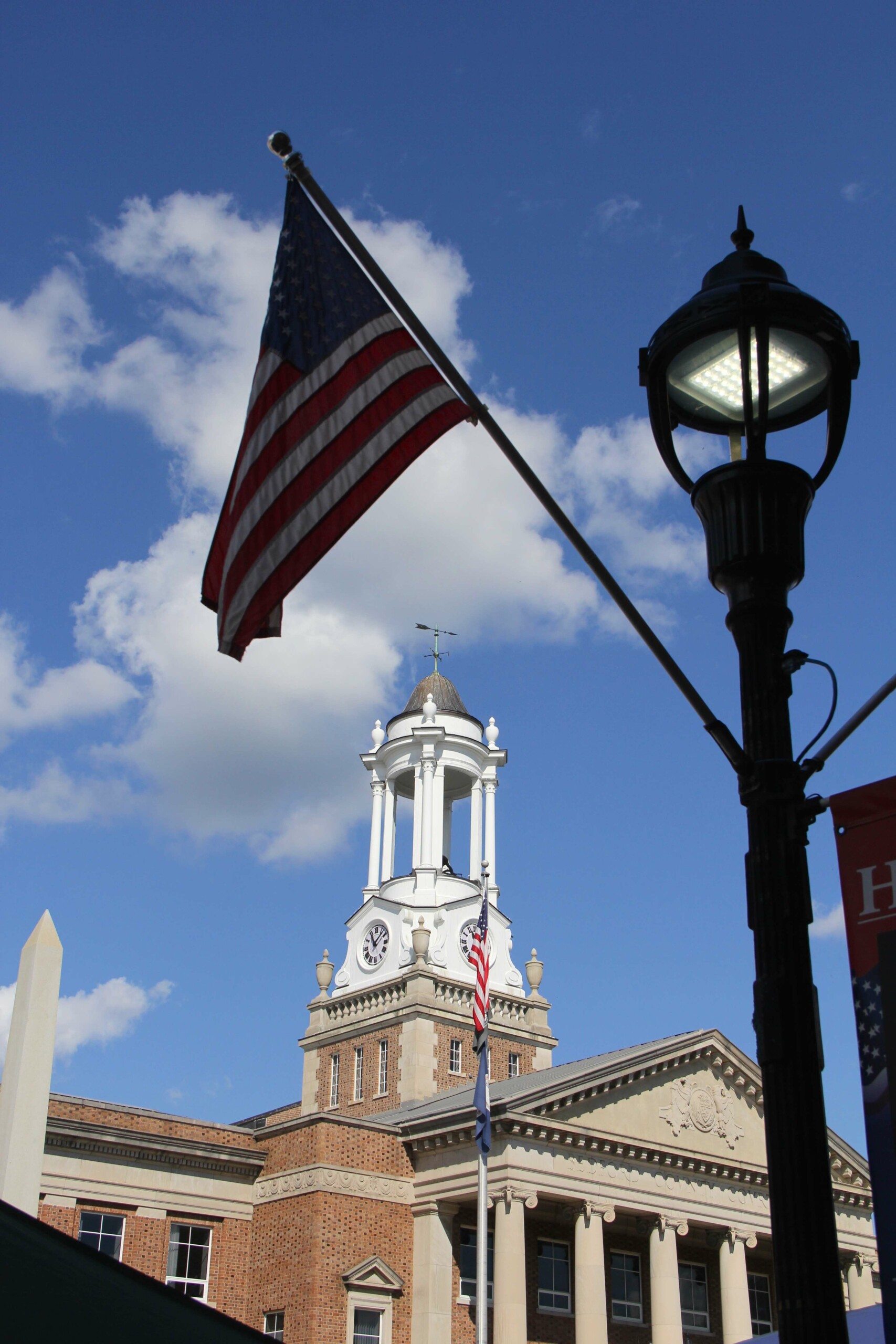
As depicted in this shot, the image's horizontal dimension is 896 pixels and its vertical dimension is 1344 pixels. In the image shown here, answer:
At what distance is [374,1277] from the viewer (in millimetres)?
33688

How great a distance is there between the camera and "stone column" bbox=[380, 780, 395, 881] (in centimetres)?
5750

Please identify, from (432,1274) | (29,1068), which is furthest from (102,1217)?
(29,1068)

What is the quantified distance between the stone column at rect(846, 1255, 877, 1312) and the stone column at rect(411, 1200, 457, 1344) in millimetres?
14973

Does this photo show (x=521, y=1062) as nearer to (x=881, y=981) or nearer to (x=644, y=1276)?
(x=644, y=1276)

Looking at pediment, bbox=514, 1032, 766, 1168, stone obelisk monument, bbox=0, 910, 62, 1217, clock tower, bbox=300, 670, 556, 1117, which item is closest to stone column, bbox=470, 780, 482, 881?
clock tower, bbox=300, 670, 556, 1117

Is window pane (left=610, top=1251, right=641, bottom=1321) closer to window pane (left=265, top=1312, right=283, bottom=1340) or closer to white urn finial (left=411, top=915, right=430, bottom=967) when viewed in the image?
window pane (left=265, top=1312, right=283, bottom=1340)

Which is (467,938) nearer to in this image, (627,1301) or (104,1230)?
(627,1301)

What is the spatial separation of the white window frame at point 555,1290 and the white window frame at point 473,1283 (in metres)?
1.27

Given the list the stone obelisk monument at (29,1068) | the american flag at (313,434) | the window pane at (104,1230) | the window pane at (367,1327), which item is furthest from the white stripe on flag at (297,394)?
the window pane at (367,1327)

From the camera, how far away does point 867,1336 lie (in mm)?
10562

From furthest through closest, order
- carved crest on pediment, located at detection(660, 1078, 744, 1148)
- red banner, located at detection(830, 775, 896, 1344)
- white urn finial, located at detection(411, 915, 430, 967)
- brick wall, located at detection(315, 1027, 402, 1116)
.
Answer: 1. white urn finial, located at detection(411, 915, 430, 967)
2. brick wall, located at detection(315, 1027, 402, 1116)
3. carved crest on pediment, located at detection(660, 1078, 744, 1148)
4. red banner, located at detection(830, 775, 896, 1344)

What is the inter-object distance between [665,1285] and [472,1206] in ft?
19.1

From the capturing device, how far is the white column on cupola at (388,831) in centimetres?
5750

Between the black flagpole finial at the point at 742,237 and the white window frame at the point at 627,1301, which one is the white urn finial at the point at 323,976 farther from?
the black flagpole finial at the point at 742,237
